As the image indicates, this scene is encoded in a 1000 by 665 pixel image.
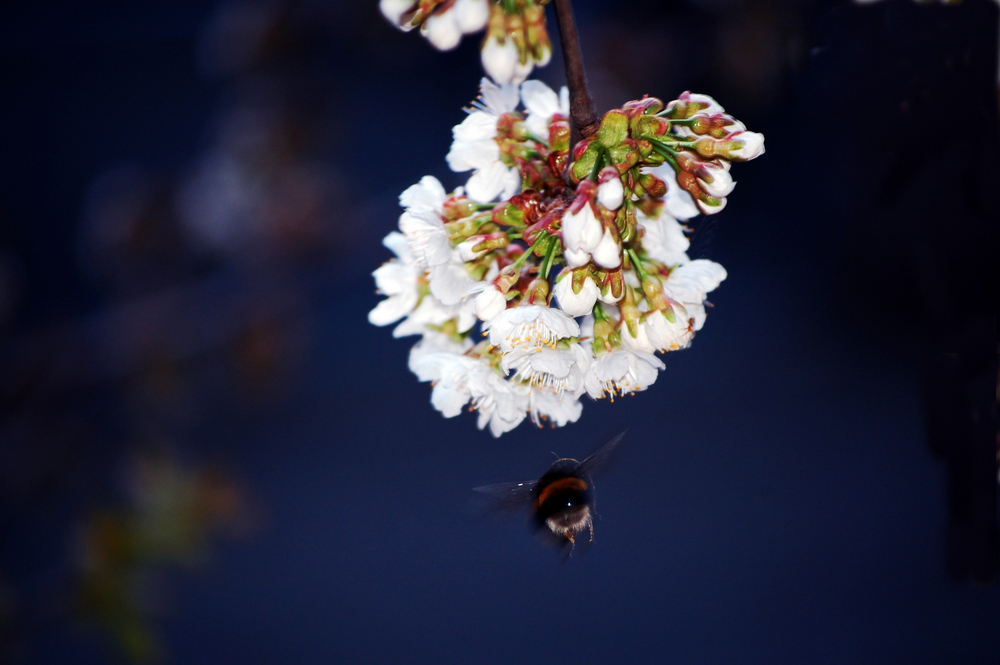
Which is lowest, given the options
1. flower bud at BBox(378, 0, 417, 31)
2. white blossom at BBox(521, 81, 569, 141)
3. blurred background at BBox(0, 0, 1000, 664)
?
blurred background at BBox(0, 0, 1000, 664)

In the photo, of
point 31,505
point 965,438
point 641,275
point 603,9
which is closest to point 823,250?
point 603,9

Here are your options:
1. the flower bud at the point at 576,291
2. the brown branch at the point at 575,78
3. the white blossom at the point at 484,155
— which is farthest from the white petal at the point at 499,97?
the flower bud at the point at 576,291

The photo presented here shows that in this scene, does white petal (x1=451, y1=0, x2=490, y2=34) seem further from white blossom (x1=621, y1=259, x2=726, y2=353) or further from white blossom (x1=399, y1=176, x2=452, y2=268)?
white blossom (x1=621, y1=259, x2=726, y2=353)

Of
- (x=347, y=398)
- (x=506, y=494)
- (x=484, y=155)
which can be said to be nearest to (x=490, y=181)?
(x=484, y=155)

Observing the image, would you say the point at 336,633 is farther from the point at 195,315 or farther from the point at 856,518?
the point at 856,518

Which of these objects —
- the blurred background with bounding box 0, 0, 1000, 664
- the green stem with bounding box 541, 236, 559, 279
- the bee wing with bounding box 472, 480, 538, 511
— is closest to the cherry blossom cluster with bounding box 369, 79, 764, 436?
the green stem with bounding box 541, 236, 559, 279

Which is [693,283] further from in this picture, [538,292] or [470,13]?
[470,13]
